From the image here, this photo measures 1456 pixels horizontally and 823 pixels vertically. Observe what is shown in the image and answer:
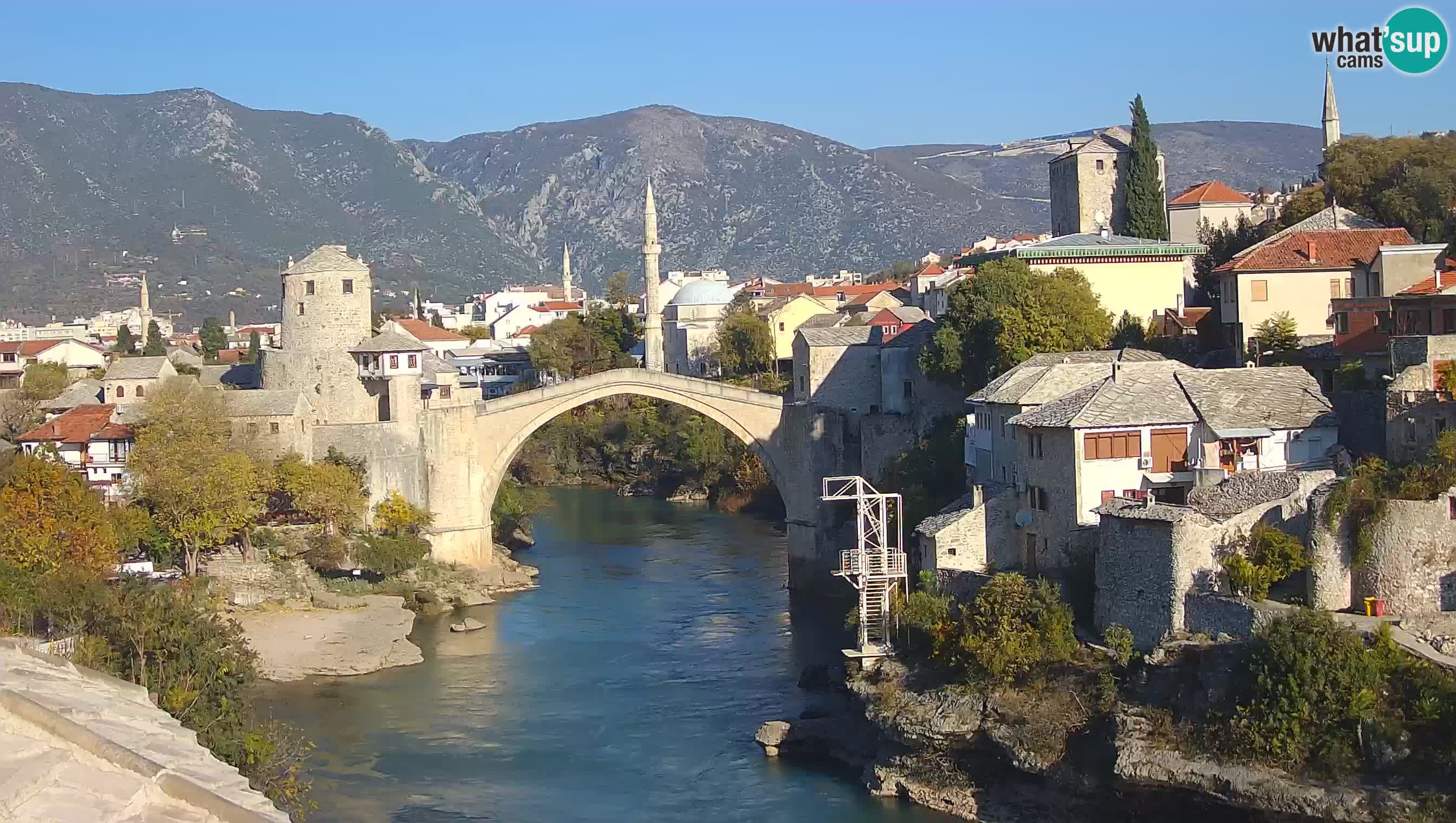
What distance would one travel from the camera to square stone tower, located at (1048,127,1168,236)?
51688 mm

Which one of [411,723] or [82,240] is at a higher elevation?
[82,240]

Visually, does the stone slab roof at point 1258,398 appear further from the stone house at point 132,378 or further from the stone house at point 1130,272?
the stone house at point 132,378

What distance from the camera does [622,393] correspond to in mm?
47531

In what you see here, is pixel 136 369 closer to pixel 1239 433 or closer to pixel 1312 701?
pixel 1239 433

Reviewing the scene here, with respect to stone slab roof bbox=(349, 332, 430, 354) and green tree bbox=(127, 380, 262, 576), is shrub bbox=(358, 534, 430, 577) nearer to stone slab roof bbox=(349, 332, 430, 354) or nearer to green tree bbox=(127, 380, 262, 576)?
green tree bbox=(127, 380, 262, 576)

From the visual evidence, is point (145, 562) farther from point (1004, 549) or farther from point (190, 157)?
point (190, 157)

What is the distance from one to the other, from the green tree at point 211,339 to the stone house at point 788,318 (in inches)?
892

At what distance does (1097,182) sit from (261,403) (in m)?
23.2

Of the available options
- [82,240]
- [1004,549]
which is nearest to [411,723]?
[1004,549]

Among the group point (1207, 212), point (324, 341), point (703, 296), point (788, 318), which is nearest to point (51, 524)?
point (324, 341)

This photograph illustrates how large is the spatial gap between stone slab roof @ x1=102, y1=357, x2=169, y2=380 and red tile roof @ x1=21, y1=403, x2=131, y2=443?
1258 millimetres

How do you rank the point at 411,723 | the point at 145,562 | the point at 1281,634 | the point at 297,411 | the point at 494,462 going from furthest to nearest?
the point at 494,462, the point at 297,411, the point at 145,562, the point at 411,723, the point at 1281,634

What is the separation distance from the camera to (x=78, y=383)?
50.1 m

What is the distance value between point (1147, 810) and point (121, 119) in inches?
5293
